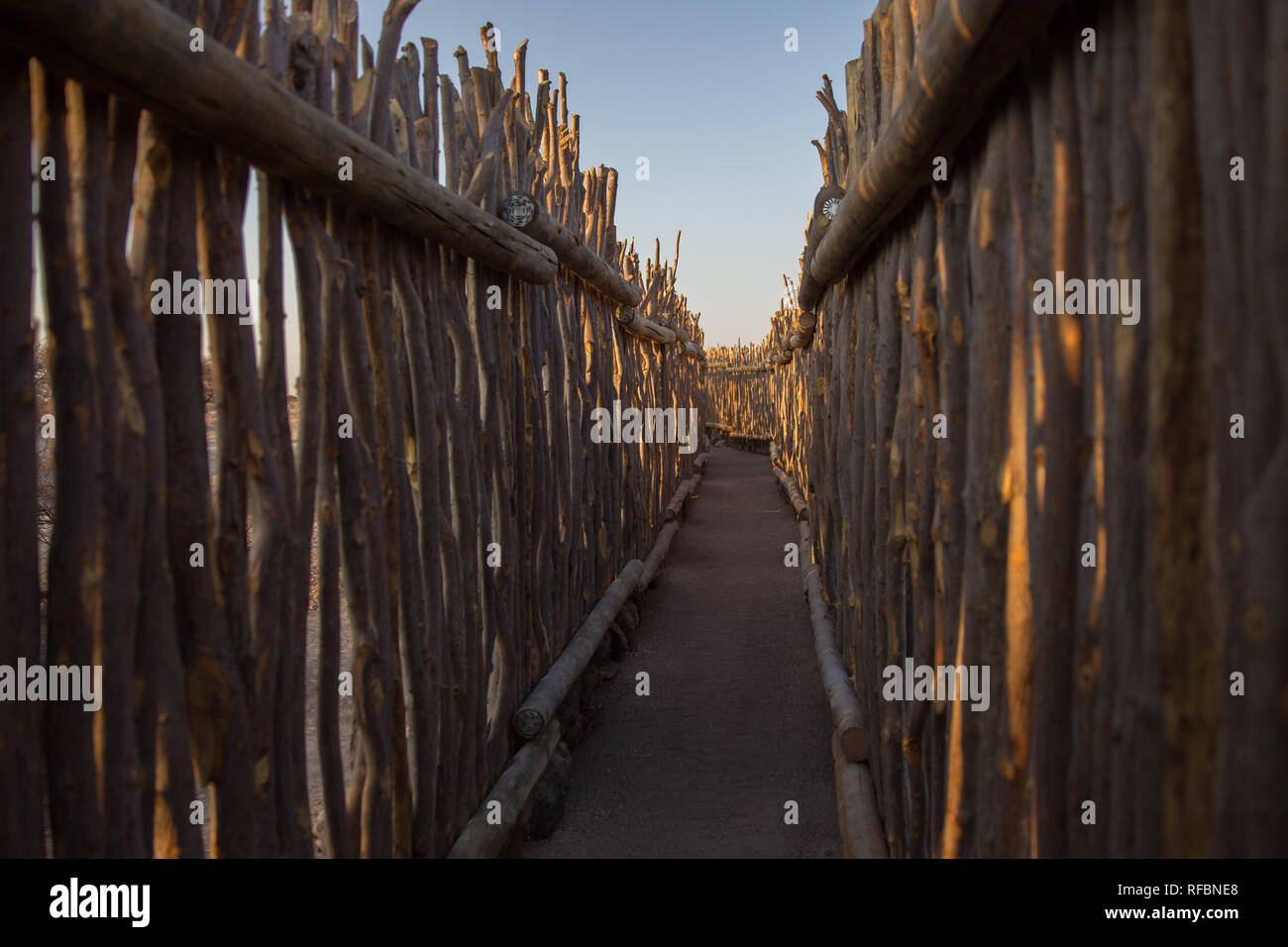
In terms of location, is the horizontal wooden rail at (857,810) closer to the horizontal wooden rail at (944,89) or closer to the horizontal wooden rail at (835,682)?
the horizontal wooden rail at (835,682)

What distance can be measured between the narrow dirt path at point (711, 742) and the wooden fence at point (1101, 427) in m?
1.08

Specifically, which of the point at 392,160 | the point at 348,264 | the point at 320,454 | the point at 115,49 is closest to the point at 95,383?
the point at 115,49

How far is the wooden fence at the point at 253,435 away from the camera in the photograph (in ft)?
3.83

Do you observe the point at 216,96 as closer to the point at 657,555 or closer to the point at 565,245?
the point at 565,245

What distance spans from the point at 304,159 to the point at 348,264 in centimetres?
31

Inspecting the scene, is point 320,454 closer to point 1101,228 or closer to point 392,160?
point 392,160

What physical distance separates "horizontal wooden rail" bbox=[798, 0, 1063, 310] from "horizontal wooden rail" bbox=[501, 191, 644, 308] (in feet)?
4.36

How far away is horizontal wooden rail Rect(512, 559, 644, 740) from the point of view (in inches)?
121

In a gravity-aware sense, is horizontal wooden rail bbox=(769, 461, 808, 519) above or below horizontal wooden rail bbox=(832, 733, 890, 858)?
above

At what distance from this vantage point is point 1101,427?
114 cm

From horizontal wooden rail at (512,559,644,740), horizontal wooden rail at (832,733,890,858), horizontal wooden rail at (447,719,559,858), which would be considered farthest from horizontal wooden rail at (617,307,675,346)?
horizontal wooden rail at (832,733,890,858)

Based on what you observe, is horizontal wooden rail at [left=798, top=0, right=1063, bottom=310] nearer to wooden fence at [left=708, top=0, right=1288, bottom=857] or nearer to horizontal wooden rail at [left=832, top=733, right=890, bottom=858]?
wooden fence at [left=708, top=0, right=1288, bottom=857]

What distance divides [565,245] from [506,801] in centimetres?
250
